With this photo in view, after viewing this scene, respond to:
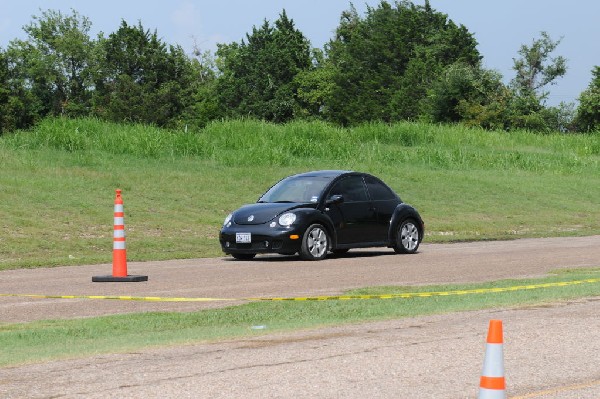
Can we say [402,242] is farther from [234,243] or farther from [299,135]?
[299,135]

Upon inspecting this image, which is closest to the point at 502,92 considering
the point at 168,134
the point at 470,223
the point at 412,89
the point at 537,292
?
the point at 412,89

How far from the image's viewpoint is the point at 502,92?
94250mm

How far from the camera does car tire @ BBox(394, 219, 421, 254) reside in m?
22.2

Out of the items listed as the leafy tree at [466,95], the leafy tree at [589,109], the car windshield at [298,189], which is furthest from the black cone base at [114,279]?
the leafy tree at [589,109]

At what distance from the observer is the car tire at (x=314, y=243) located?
20.4 m

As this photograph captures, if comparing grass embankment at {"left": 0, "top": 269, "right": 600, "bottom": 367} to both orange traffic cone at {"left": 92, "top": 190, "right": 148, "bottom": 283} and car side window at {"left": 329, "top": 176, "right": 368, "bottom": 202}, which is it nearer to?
orange traffic cone at {"left": 92, "top": 190, "right": 148, "bottom": 283}

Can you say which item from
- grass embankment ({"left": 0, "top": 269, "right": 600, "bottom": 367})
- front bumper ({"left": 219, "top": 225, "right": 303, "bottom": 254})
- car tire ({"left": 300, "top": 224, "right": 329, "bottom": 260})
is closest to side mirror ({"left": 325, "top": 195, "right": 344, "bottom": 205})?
car tire ({"left": 300, "top": 224, "right": 329, "bottom": 260})

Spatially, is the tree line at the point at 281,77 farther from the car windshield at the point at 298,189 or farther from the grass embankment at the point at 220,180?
the car windshield at the point at 298,189

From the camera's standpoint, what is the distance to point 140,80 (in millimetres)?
110688

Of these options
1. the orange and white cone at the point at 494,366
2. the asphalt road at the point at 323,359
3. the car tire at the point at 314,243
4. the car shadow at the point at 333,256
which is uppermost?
the car tire at the point at 314,243

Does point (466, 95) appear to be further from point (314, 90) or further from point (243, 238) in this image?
point (243, 238)

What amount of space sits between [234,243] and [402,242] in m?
3.36

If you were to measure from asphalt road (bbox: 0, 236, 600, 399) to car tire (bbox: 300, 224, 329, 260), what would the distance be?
4.44m

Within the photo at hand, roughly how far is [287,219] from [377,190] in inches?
104
